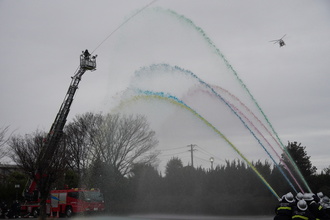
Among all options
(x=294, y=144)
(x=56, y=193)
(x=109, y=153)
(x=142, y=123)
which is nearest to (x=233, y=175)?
(x=294, y=144)

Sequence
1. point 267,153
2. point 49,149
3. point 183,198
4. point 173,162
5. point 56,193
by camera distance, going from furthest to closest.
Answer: point 173,162 < point 183,198 < point 56,193 < point 49,149 < point 267,153

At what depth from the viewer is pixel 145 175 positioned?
140 feet

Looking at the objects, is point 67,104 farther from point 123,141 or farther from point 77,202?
point 123,141

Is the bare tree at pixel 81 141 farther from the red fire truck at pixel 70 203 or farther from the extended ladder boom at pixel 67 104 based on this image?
the extended ladder boom at pixel 67 104

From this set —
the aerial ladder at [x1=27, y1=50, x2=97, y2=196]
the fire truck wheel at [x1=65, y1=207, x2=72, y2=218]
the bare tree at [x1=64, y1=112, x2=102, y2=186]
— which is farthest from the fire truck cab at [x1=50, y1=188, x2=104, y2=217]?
the bare tree at [x1=64, y1=112, x2=102, y2=186]

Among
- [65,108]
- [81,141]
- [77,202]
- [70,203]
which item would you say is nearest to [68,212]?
[70,203]

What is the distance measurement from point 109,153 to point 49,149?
52.4 ft

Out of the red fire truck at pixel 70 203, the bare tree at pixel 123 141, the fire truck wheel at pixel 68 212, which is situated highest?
the bare tree at pixel 123 141

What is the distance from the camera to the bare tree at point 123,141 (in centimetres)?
4122

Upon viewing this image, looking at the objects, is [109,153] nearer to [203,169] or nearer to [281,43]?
[203,169]

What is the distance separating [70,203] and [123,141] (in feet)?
42.2

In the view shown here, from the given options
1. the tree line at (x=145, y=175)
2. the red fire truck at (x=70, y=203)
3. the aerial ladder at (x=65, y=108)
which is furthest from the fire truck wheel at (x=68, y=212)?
the aerial ladder at (x=65, y=108)

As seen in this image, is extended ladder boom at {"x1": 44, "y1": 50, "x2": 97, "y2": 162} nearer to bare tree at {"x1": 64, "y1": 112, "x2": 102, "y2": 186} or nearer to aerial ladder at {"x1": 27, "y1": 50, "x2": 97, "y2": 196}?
aerial ladder at {"x1": 27, "y1": 50, "x2": 97, "y2": 196}

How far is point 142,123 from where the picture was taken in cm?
4228
